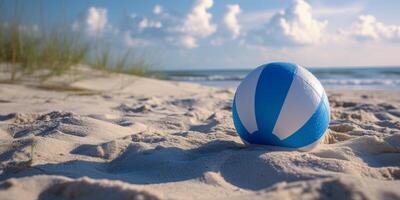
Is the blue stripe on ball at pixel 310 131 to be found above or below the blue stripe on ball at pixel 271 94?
below

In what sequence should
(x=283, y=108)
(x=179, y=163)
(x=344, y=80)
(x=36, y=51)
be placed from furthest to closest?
1. (x=344, y=80)
2. (x=36, y=51)
3. (x=283, y=108)
4. (x=179, y=163)

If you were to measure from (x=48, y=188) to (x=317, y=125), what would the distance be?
1.65 metres

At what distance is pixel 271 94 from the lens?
8.20ft

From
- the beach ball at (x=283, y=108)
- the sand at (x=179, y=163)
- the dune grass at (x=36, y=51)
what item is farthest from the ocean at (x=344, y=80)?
the beach ball at (x=283, y=108)

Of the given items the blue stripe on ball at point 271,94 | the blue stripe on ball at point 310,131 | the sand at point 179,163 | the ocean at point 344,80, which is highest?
the blue stripe on ball at point 271,94

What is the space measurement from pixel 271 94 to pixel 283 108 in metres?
0.12

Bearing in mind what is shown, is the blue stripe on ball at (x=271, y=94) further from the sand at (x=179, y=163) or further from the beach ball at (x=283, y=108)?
the sand at (x=179, y=163)

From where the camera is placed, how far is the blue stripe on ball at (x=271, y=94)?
2.48 meters

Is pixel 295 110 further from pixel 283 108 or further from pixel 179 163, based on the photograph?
pixel 179 163

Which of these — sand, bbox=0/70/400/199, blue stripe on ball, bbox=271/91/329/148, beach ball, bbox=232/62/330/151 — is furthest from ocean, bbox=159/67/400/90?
blue stripe on ball, bbox=271/91/329/148

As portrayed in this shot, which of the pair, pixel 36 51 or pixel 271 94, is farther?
pixel 36 51

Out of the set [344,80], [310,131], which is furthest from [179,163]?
[344,80]

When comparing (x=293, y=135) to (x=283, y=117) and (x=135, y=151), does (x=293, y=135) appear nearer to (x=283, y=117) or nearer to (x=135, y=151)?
(x=283, y=117)

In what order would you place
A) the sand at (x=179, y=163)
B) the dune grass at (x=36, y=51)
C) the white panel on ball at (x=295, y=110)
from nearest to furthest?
the sand at (x=179, y=163), the white panel on ball at (x=295, y=110), the dune grass at (x=36, y=51)
